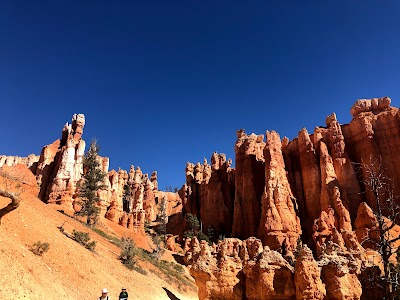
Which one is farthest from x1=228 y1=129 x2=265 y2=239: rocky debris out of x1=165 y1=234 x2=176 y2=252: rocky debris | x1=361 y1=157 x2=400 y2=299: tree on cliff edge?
x1=361 y1=157 x2=400 y2=299: tree on cliff edge

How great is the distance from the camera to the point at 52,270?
17.2 metres

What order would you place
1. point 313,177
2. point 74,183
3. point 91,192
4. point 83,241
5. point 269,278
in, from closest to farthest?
point 269,278, point 83,241, point 91,192, point 313,177, point 74,183

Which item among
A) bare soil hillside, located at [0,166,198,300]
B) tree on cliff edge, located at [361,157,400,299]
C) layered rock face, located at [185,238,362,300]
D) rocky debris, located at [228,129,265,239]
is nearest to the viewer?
tree on cliff edge, located at [361,157,400,299]

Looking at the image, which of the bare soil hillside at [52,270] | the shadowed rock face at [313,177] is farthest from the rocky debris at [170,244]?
the bare soil hillside at [52,270]

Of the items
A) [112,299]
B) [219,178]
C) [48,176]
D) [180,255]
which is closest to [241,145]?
[219,178]

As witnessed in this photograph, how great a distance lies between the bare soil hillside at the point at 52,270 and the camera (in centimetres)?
1307

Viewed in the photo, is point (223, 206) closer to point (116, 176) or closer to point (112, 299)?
point (116, 176)

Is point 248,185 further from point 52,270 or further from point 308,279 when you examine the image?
point 52,270

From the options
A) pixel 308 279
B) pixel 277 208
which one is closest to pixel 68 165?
pixel 277 208

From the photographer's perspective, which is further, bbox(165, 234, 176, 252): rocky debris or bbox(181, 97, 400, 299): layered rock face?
bbox(165, 234, 176, 252): rocky debris

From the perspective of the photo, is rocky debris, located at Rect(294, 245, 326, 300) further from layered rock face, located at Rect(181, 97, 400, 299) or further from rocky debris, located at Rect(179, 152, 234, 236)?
rocky debris, located at Rect(179, 152, 234, 236)

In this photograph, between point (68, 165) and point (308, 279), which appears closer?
point (308, 279)

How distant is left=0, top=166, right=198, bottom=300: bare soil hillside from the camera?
1307 centimetres

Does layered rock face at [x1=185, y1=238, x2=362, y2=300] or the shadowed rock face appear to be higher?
the shadowed rock face
